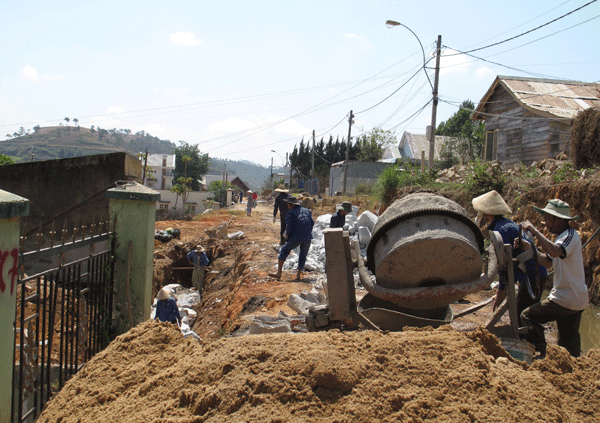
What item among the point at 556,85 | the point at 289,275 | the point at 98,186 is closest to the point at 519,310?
the point at 289,275

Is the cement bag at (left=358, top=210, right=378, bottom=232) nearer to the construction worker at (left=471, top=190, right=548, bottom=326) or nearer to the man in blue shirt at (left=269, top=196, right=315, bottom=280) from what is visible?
the man in blue shirt at (left=269, top=196, right=315, bottom=280)

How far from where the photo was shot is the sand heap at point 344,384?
2205 millimetres

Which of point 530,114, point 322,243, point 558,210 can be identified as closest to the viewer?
point 558,210

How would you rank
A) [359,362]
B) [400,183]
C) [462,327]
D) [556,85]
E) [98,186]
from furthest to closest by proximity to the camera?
[556,85]
[400,183]
[98,186]
[462,327]
[359,362]

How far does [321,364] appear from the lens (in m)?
2.41

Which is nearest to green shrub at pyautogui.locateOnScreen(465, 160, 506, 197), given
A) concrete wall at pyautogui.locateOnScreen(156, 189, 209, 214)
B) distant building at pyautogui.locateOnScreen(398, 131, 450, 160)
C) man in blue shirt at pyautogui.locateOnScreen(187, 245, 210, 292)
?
man in blue shirt at pyautogui.locateOnScreen(187, 245, 210, 292)

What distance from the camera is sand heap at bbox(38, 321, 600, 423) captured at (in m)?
2.21

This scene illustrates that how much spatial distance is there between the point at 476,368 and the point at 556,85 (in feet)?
66.8

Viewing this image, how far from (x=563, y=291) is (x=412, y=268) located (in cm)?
135

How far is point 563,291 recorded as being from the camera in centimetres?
377

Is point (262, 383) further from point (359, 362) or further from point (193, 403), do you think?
point (359, 362)

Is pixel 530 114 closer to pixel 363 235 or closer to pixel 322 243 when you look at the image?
pixel 363 235

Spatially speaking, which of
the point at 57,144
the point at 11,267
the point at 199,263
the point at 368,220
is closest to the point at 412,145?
the point at 368,220

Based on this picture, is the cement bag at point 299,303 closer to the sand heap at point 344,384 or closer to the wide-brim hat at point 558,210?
the sand heap at point 344,384
